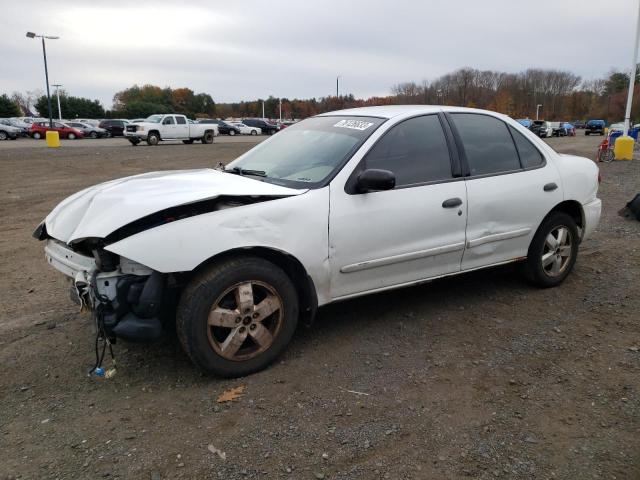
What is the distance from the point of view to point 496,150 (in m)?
4.38

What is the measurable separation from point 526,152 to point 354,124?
165 centimetres

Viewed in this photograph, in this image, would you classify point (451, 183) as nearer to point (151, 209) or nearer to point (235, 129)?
point (151, 209)

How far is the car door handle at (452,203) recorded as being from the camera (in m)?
3.89

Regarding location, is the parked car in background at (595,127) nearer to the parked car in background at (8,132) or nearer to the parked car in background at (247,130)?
the parked car in background at (247,130)

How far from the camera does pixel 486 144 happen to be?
171 inches

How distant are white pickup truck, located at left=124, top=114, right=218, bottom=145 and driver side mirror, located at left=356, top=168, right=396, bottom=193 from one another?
28112 millimetres

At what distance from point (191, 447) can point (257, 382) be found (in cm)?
67

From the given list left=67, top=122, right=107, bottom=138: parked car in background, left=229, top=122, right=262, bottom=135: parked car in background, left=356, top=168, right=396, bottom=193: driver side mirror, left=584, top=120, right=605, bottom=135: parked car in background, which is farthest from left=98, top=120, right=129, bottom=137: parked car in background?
left=584, top=120, right=605, bottom=135: parked car in background

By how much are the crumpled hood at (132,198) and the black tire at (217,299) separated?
0.45 m

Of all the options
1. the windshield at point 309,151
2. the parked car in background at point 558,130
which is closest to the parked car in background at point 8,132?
the windshield at point 309,151

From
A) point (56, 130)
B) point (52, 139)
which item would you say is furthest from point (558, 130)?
point (52, 139)

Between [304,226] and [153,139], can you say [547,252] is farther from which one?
[153,139]

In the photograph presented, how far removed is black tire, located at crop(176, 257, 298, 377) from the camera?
3006 millimetres

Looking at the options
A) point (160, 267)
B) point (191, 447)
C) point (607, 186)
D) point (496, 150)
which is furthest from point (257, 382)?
point (607, 186)
